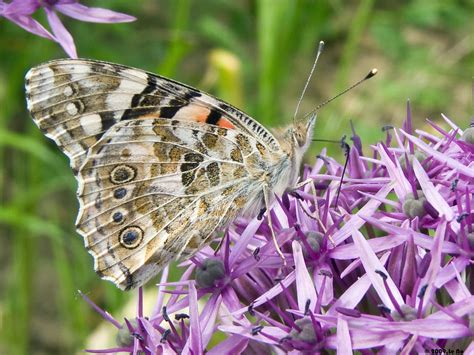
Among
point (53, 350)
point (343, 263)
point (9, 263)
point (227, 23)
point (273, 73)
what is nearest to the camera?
point (343, 263)

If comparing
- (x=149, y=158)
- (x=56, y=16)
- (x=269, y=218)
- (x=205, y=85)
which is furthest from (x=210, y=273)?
(x=205, y=85)

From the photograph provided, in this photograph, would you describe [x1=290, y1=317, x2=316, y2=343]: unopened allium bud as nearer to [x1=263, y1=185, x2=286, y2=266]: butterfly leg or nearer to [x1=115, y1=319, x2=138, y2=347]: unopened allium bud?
[x1=263, y1=185, x2=286, y2=266]: butterfly leg

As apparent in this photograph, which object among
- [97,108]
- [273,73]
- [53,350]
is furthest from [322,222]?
[53,350]

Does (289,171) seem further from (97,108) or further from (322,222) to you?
(97,108)

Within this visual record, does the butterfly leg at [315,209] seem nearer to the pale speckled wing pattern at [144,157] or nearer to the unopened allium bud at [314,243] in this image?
the unopened allium bud at [314,243]

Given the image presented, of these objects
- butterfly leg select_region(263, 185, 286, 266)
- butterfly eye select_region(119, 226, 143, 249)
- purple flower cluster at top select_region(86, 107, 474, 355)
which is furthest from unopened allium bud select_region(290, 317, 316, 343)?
butterfly eye select_region(119, 226, 143, 249)

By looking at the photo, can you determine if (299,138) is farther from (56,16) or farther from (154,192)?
(56,16)
